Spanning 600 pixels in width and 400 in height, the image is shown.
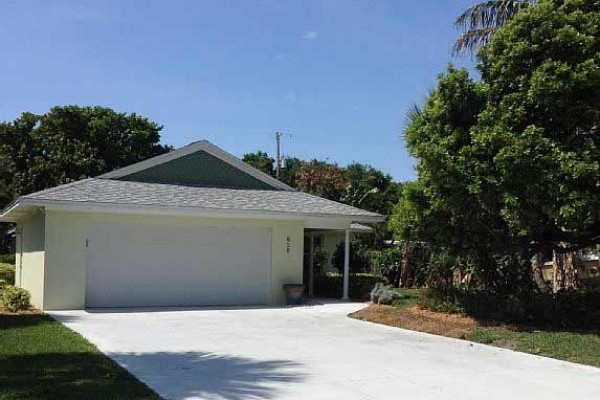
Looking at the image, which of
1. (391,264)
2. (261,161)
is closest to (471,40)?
(391,264)

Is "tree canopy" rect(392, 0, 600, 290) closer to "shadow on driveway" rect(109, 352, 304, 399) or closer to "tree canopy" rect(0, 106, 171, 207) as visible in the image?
"shadow on driveway" rect(109, 352, 304, 399)

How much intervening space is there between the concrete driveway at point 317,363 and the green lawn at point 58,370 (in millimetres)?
349

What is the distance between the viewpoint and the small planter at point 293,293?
19453mm

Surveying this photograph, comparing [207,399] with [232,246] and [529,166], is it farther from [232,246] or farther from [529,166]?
[232,246]

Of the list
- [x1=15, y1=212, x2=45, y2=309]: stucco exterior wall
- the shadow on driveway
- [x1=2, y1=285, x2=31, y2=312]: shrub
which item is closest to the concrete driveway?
the shadow on driveway

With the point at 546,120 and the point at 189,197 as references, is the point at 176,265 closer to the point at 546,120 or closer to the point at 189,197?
the point at 189,197

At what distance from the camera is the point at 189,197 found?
18.8 meters

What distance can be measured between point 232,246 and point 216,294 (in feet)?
4.77

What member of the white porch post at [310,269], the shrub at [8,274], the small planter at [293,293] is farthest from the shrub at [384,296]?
the shrub at [8,274]

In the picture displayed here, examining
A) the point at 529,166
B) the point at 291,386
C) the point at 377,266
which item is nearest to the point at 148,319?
the point at 291,386

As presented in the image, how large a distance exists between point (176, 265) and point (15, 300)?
4.23 m

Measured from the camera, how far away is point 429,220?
14344mm

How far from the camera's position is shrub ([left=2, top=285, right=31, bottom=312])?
52.7ft

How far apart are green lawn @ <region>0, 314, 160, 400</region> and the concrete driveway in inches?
13.7
